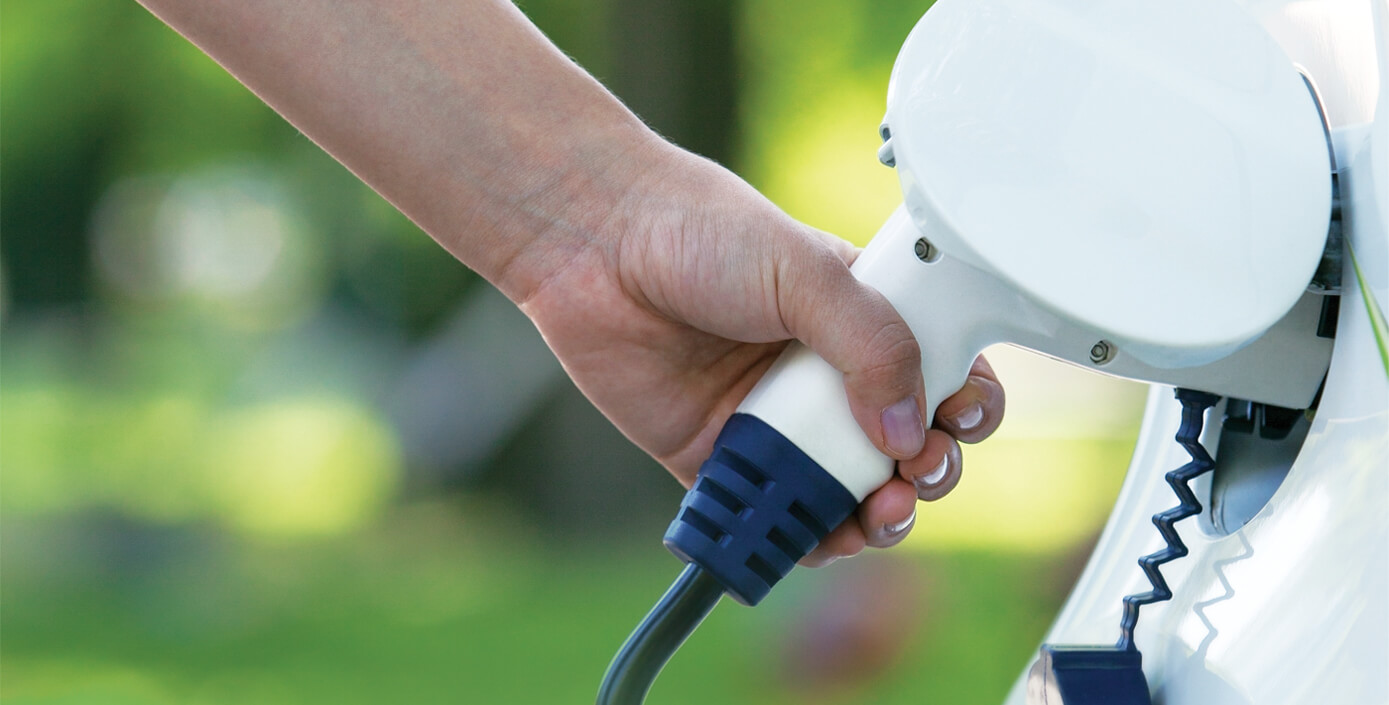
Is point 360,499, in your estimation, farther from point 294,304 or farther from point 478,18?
point 478,18

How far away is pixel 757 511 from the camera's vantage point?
42 centimetres

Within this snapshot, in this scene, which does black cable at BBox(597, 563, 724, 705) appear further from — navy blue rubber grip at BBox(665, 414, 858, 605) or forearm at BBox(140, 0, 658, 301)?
forearm at BBox(140, 0, 658, 301)

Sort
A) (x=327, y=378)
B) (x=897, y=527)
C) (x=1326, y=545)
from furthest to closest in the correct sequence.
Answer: (x=327, y=378) < (x=897, y=527) < (x=1326, y=545)

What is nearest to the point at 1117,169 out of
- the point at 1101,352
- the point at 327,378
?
the point at 1101,352

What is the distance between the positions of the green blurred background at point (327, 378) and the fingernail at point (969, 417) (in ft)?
7.91

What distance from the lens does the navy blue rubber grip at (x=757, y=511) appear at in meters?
0.42

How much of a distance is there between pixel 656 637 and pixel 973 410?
0.63ft

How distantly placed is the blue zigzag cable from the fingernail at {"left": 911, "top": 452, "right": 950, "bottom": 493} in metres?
0.12

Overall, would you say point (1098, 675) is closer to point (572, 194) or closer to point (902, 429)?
point (902, 429)

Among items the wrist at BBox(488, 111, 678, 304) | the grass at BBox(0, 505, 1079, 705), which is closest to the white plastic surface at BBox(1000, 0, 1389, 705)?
the wrist at BBox(488, 111, 678, 304)

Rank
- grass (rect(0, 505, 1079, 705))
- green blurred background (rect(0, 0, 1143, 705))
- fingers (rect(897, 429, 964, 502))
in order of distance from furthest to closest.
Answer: green blurred background (rect(0, 0, 1143, 705)), grass (rect(0, 505, 1079, 705)), fingers (rect(897, 429, 964, 502))

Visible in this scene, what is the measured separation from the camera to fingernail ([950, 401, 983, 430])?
0.53 meters

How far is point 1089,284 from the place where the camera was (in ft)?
0.95

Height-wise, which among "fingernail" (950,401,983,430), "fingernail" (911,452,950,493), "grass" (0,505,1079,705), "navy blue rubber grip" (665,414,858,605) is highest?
"fingernail" (950,401,983,430)
